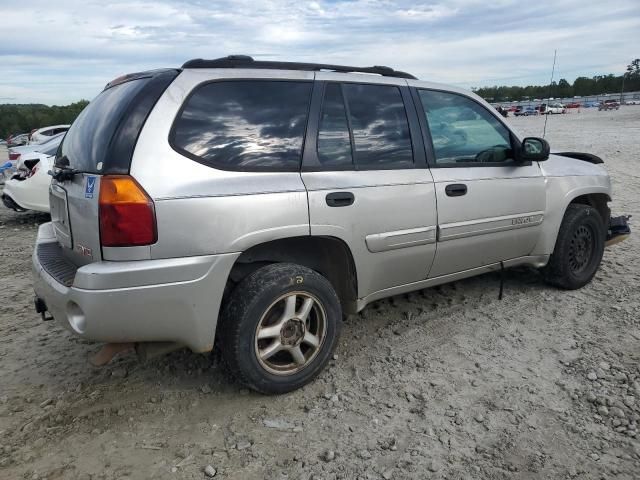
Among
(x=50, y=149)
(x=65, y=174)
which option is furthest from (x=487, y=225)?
(x=50, y=149)

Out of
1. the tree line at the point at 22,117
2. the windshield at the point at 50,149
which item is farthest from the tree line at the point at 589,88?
the windshield at the point at 50,149

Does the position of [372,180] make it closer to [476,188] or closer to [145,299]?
[476,188]

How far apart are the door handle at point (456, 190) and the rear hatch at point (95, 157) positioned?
76.3 inches

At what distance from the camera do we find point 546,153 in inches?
160

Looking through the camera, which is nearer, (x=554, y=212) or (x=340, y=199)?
(x=340, y=199)

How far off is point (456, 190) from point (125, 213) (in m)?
2.25

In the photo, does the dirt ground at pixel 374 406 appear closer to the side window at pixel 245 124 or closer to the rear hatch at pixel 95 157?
the rear hatch at pixel 95 157

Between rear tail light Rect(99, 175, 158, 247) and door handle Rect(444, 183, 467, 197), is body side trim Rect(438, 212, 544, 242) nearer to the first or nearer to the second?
door handle Rect(444, 183, 467, 197)

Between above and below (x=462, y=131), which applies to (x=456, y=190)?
below

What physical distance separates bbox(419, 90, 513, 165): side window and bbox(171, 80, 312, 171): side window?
42.6 inches

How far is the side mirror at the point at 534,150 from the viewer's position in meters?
4.07

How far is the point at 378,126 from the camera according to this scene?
344 centimetres

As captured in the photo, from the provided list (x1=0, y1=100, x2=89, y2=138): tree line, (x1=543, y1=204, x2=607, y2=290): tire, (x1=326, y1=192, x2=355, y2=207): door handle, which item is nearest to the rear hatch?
(x1=326, y1=192, x2=355, y2=207): door handle

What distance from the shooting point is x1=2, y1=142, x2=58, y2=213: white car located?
7.73 metres
